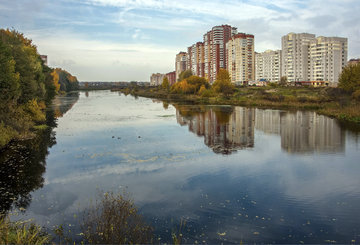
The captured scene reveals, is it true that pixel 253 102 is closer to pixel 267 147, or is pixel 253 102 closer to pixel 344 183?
pixel 267 147

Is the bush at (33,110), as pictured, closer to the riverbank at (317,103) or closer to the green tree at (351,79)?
the riverbank at (317,103)

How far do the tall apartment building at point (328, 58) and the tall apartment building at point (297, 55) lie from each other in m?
2.35

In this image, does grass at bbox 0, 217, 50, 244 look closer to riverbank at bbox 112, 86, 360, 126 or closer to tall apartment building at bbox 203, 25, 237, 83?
riverbank at bbox 112, 86, 360, 126

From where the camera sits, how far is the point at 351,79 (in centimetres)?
4684

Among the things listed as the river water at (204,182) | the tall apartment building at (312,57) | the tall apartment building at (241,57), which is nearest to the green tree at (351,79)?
the river water at (204,182)

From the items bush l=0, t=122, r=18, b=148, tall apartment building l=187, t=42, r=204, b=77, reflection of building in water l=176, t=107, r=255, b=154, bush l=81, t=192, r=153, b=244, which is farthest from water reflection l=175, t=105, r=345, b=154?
tall apartment building l=187, t=42, r=204, b=77

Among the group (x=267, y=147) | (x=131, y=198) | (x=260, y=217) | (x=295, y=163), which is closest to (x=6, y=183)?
(x=131, y=198)

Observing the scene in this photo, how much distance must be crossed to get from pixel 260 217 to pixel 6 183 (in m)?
10.5

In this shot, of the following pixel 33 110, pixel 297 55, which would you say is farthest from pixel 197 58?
pixel 33 110

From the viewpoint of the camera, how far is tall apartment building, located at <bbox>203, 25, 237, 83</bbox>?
13275 centimetres

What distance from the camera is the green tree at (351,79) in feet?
150

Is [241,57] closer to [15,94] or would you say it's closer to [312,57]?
[312,57]

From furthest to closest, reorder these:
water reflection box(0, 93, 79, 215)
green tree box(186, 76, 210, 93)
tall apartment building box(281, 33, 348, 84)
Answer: tall apartment building box(281, 33, 348, 84) → green tree box(186, 76, 210, 93) → water reflection box(0, 93, 79, 215)

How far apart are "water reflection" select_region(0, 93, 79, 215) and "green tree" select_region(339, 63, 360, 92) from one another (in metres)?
40.8
